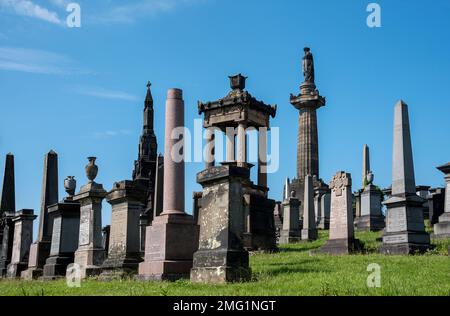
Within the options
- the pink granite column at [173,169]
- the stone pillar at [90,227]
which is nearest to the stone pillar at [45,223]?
the stone pillar at [90,227]

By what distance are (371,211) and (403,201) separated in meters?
10.2

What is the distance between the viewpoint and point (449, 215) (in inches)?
786

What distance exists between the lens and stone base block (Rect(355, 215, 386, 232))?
84.3ft

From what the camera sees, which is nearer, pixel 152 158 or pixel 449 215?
pixel 449 215

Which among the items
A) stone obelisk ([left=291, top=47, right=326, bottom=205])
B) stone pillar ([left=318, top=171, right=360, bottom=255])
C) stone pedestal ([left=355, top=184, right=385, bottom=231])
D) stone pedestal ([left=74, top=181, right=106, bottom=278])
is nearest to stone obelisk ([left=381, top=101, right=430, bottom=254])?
stone pillar ([left=318, top=171, right=360, bottom=255])

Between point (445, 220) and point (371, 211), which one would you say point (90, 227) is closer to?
point (445, 220)

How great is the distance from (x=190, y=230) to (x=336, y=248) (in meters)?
7.00

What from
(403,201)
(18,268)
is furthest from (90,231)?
(403,201)

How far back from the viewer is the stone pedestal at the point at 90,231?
14.5 meters

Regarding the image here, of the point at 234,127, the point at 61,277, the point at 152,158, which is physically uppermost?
the point at 152,158

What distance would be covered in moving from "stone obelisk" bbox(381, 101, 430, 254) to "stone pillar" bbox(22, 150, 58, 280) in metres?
10.4

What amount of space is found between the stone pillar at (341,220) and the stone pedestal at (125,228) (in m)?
6.61
